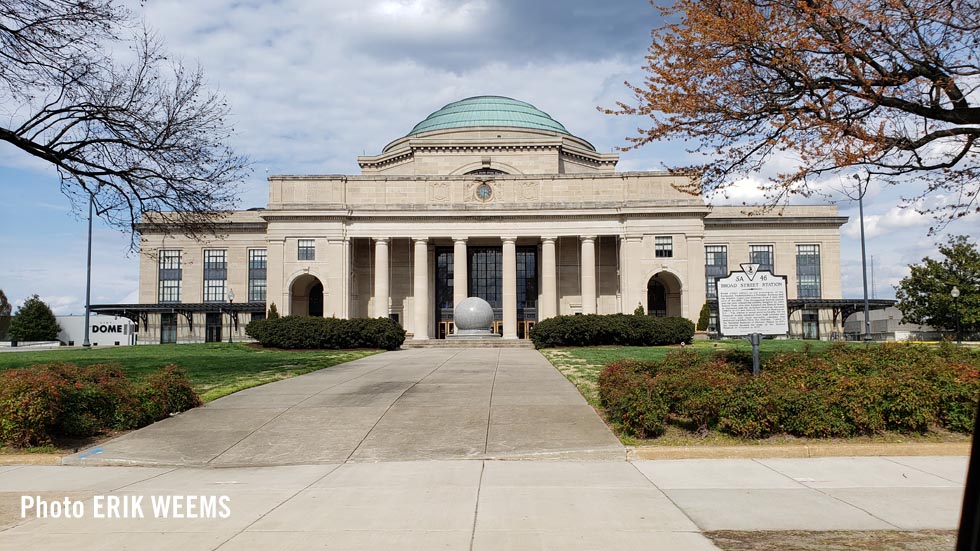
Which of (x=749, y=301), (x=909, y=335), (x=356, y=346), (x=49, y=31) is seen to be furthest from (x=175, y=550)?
(x=909, y=335)

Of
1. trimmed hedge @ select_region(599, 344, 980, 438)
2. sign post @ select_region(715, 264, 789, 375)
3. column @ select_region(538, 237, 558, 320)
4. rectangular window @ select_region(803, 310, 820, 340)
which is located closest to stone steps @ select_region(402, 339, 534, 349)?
column @ select_region(538, 237, 558, 320)

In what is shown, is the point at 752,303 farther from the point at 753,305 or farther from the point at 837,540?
the point at 837,540

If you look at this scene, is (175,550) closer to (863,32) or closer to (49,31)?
(863,32)

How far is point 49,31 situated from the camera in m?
17.5

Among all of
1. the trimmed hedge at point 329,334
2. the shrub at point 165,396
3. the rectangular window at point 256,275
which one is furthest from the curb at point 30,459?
the rectangular window at point 256,275

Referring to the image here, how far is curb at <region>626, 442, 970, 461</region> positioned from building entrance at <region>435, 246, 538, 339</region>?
56242 mm

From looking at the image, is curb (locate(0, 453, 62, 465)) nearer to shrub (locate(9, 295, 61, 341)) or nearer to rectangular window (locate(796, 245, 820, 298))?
rectangular window (locate(796, 245, 820, 298))

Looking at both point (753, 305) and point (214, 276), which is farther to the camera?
point (214, 276)

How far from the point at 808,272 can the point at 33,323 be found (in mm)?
87313

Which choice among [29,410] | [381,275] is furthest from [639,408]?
[381,275]

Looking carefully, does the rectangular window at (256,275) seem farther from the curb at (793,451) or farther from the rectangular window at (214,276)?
the curb at (793,451)

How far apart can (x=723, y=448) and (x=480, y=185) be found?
173ft

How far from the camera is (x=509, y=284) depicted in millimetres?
63062

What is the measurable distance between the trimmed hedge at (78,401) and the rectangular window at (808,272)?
240 ft
